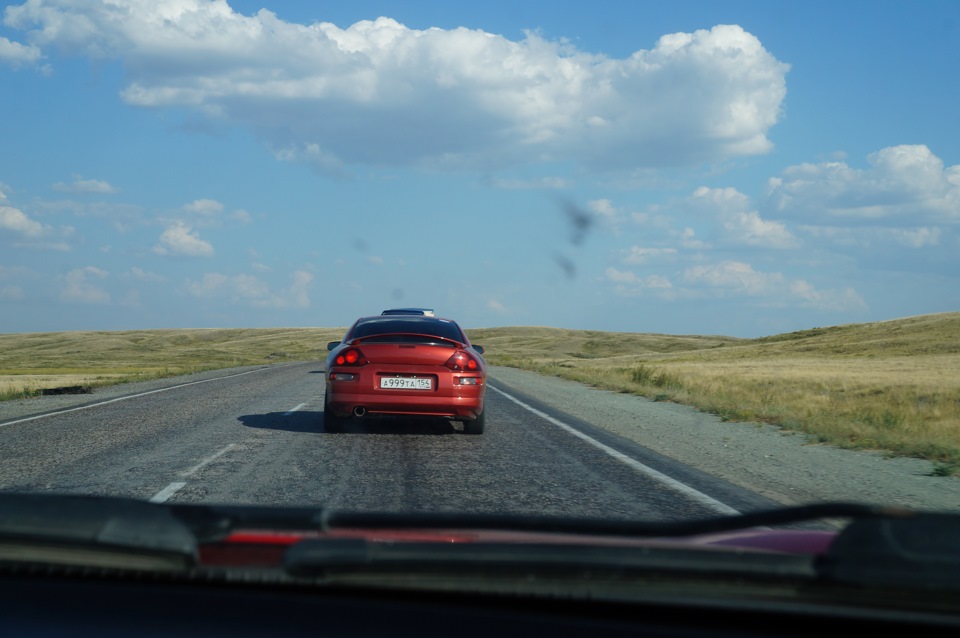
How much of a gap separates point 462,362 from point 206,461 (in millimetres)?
3528

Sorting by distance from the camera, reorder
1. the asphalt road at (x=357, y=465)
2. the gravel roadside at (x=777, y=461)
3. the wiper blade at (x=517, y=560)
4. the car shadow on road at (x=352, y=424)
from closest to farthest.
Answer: the wiper blade at (x=517, y=560), the asphalt road at (x=357, y=465), the gravel roadside at (x=777, y=461), the car shadow on road at (x=352, y=424)

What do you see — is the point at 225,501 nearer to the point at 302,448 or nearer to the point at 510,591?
the point at 302,448

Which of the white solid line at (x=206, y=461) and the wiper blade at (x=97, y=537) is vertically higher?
the wiper blade at (x=97, y=537)

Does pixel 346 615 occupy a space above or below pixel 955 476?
above

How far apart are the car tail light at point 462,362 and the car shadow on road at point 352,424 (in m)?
1.33

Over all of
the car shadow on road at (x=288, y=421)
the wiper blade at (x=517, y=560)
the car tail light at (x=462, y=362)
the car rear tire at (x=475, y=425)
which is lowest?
the car shadow on road at (x=288, y=421)

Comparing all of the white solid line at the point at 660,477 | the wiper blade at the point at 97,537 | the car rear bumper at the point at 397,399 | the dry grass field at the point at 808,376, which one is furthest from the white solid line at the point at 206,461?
the dry grass field at the point at 808,376

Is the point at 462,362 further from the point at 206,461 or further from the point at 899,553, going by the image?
the point at 899,553

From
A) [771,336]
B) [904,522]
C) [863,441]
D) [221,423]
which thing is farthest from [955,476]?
[771,336]

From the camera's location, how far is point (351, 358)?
11266mm

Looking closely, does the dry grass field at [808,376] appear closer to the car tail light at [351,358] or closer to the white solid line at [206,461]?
the car tail light at [351,358]

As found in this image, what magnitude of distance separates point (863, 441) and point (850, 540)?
1033 cm

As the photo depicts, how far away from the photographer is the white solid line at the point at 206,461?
27.6 feet

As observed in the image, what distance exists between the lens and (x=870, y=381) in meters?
31.1
